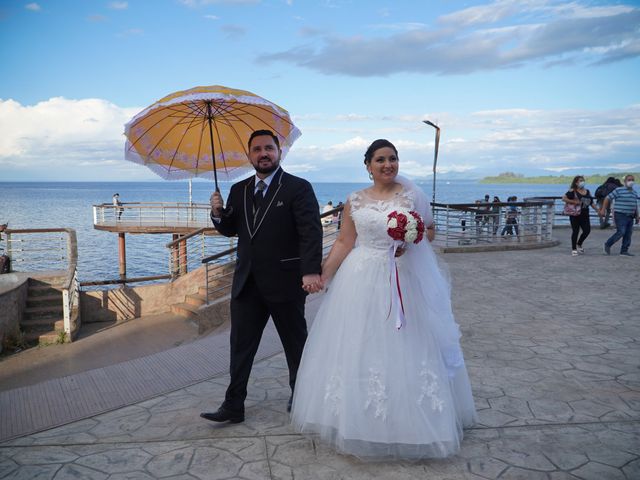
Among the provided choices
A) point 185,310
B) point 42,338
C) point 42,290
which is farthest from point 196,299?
point 42,290

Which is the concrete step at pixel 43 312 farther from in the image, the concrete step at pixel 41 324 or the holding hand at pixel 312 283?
A: the holding hand at pixel 312 283

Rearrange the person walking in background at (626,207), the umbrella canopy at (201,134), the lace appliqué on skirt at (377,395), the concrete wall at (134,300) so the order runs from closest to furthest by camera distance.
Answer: the lace appliqué on skirt at (377,395)
the umbrella canopy at (201,134)
the person walking in background at (626,207)
the concrete wall at (134,300)

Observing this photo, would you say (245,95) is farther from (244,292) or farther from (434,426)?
(434,426)

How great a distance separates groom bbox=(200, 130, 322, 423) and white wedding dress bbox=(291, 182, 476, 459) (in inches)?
10.8

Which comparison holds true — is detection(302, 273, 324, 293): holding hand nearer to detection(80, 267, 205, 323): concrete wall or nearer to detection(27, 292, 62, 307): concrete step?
detection(80, 267, 205, 323): concrete wall

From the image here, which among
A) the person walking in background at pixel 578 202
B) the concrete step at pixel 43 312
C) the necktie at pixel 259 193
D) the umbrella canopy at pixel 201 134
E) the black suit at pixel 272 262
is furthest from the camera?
the person walking in background at pixel 578 202

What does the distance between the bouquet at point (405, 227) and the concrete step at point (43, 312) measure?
11.6m

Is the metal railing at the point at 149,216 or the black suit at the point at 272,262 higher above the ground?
the black suit at the point at 272,262

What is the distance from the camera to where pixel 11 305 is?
38.5 feet

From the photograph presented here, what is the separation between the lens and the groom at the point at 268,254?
12.3 feet

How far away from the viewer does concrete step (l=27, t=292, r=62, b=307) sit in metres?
12.8

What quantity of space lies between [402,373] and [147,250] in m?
44.1

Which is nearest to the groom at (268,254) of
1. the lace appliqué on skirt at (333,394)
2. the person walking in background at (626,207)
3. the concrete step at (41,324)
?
the lace appliqué on skirt at (333,394)

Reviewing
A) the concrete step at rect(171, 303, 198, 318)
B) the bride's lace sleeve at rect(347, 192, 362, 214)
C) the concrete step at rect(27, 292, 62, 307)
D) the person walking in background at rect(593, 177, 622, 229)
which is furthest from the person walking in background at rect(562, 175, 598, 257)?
the concrete step at rect(27, 292, 62, 307)
